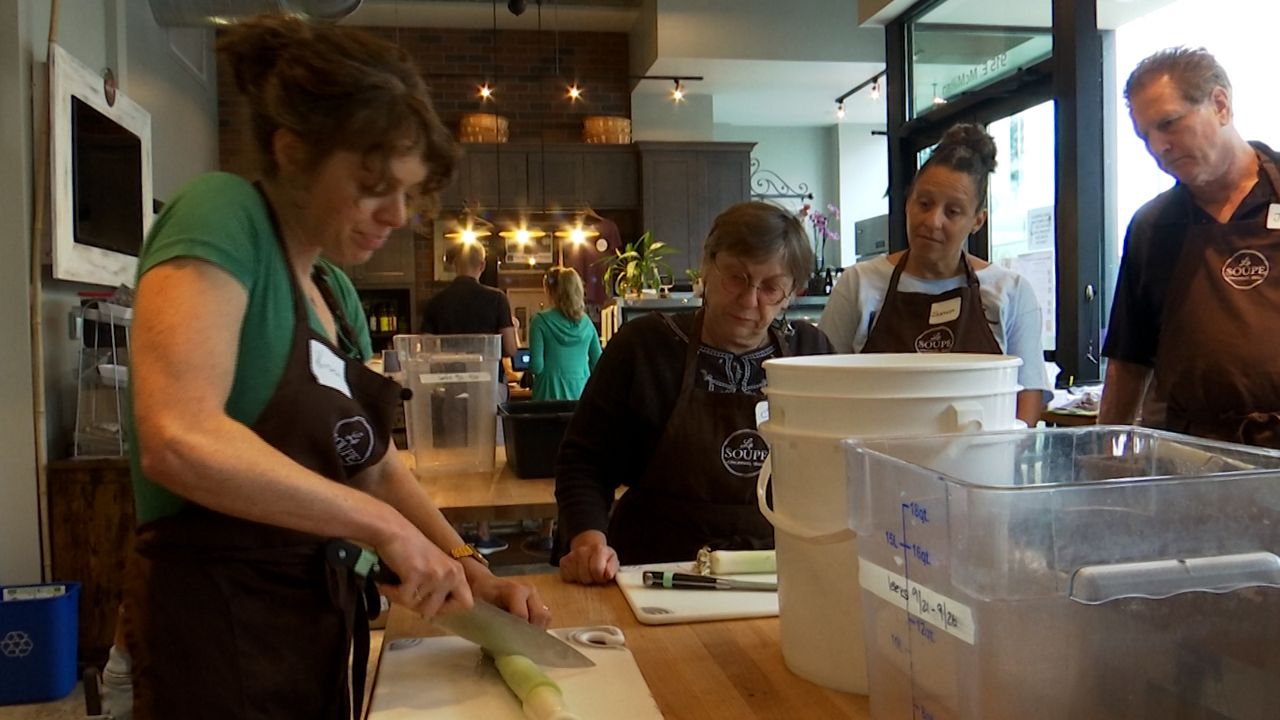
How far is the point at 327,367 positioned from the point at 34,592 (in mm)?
2655

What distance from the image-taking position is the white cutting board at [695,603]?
1.11 m

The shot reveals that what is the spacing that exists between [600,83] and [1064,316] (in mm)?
4600

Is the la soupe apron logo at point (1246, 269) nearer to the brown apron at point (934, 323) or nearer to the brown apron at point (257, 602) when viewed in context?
the brown apron at point (934, 323)

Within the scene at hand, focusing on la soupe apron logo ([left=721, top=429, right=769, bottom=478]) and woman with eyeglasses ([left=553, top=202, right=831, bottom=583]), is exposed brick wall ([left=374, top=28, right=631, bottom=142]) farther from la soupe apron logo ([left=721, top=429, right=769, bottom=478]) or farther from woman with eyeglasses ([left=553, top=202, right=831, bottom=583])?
la soupe apron logo ([left=721, top=429, right=769, bottom=478])

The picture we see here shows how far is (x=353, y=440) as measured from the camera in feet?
3.43

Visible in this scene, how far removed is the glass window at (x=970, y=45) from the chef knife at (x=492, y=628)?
152 inches

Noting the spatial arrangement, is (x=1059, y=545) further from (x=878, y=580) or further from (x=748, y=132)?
(x=748, y=132)

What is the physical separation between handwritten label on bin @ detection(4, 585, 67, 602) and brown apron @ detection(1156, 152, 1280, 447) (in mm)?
3307

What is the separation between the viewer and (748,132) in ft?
27.8

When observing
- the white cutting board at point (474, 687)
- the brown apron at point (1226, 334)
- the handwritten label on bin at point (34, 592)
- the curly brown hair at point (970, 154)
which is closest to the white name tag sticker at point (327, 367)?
the white cutting board at point (474, 687)

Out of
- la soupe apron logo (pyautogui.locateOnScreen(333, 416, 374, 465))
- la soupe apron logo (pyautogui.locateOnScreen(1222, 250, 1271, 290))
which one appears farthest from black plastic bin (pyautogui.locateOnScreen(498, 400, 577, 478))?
la soupe apron logo (pyautogui.locateOnScreen(1222, 250, 1271, 290))

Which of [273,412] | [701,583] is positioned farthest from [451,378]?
[273,412]

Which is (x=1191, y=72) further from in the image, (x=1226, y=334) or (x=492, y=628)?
(x=492, y=628)

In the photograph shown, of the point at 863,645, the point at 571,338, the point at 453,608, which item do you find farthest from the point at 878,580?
the point at 571,338
